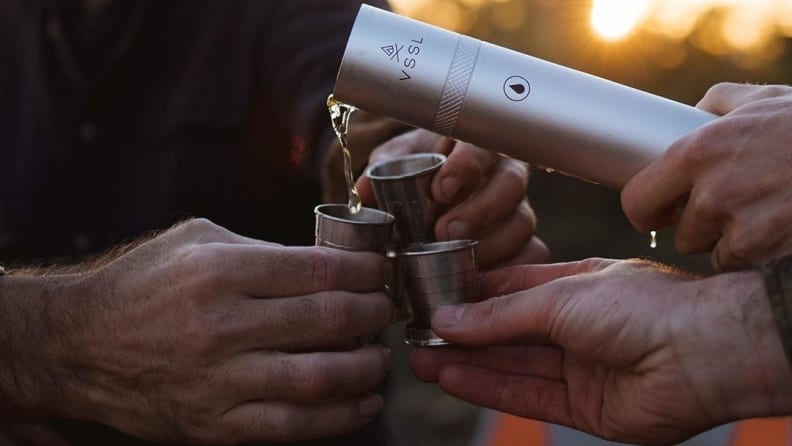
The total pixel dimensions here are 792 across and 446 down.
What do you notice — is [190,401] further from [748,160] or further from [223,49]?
[223,49]

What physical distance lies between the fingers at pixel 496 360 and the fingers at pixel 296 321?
34cm

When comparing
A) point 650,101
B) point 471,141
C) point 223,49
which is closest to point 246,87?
point 223,49

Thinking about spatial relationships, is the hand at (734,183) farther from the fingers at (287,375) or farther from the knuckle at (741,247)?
the fingers at (287,375)

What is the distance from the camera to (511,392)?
2.78m

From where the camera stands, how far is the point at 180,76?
4059 mm

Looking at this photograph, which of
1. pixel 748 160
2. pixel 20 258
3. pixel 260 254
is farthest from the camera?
pixel 20 258

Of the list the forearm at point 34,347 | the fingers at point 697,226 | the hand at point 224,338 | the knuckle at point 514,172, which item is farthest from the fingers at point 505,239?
the forearm at point 34,347

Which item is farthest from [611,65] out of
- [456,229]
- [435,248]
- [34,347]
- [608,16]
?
[34,347]

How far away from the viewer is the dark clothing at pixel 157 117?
12.6 feet

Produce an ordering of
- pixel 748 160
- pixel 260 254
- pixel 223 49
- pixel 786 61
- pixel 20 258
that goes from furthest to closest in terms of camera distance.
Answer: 1. pixel 786 61
2. pixel 223 49
3. pixel 20 258
4. pixel 260 254
5. pixel 748 160

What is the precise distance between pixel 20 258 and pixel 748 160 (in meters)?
2.72

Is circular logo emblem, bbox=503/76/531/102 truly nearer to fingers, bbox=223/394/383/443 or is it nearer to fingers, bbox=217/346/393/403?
fingers, bbox=217/346/393/403

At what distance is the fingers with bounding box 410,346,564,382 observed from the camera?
283 cm

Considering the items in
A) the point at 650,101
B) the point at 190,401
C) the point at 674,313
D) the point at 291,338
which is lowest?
the point at 190,401
